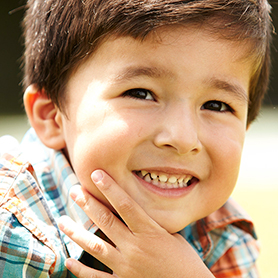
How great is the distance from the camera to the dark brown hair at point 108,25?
955 millimetres

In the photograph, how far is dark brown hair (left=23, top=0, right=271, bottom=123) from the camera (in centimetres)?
96

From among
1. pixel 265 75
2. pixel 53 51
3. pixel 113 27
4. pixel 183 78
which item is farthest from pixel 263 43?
pixel 53 51

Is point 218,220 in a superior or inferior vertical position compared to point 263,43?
inferior

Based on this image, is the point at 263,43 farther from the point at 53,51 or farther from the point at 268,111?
the point at 268,111

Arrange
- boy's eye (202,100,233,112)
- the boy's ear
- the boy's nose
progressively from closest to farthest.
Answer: the boy's nose → boy's eye (202,100,233,112) → the boy's ear

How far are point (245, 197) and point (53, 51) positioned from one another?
71.6 inches

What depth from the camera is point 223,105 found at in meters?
1.10

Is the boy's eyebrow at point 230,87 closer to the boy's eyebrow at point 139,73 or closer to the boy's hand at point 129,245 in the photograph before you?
the boy's eyebrow at point 139,73

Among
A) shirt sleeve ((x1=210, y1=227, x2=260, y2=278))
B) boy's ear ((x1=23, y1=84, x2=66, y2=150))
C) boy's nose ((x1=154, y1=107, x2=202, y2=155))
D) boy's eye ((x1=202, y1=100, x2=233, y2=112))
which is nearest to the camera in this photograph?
boy's nose ((x1=154, y1=107, x2=202, y2=155))

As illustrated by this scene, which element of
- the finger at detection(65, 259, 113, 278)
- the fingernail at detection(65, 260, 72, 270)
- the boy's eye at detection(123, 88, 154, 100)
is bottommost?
the finger at detection(65, 259, 113, 278)

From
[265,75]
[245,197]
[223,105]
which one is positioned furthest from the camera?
[245,197]

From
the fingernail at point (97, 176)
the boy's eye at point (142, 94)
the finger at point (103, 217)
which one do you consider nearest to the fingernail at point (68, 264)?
the finger at point (103, 217)

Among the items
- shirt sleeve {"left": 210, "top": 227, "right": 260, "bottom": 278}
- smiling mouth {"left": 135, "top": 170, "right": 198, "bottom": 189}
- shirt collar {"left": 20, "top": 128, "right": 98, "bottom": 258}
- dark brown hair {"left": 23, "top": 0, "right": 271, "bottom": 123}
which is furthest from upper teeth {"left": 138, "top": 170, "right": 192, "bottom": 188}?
shirt sleeve {"left": 210, "top": 227, "right": 260, "bottom": 278}

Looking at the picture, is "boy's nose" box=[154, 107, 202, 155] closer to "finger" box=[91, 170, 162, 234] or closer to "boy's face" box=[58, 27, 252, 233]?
"boy's face" box=[58, 27, 252, 233]
